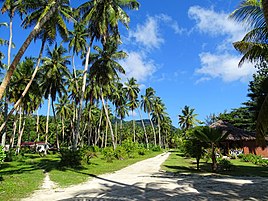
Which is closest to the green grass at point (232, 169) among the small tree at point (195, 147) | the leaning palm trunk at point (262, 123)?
the small tree at point (195, 147)

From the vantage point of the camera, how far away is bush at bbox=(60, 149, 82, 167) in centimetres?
1917

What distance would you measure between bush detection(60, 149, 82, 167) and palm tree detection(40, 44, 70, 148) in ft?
49.0

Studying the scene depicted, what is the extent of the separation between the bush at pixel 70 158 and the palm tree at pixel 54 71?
14.9 m

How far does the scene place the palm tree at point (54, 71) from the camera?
3142 cm

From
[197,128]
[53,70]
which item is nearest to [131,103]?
[53,70]

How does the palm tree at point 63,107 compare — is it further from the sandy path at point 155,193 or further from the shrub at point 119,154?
the sandy path at point 155,193

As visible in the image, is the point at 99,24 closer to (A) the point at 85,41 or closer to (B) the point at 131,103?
(A) the point at 85,41

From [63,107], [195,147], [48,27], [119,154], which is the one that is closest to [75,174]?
[195,147]

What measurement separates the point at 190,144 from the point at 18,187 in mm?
11654

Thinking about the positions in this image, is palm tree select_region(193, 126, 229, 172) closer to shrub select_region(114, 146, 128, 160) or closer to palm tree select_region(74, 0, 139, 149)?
palm tree select_region(74, 0, 139, 149)

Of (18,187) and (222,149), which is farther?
(222,149)

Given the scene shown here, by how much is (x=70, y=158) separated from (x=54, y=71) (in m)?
15.3

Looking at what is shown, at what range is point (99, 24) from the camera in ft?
69.5

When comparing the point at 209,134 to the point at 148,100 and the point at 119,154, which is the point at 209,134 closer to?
the point at 119,154
